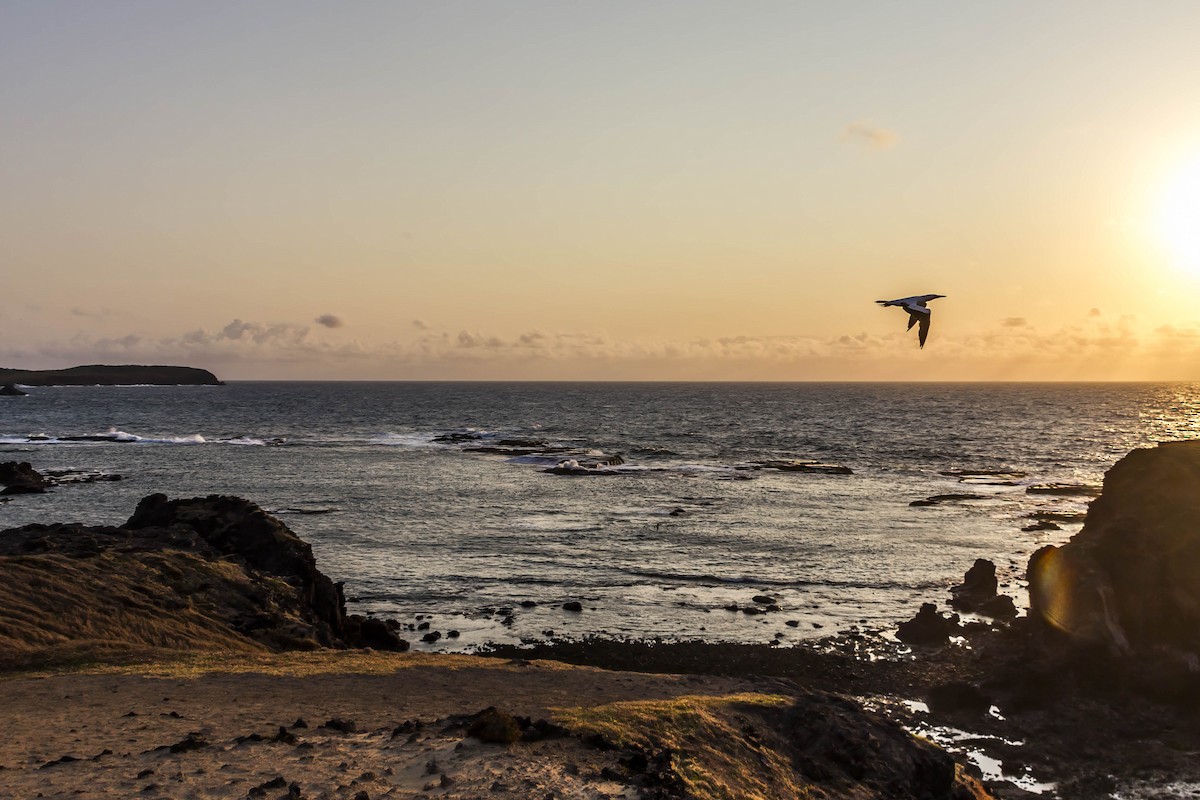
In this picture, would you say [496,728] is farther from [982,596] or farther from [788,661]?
[982,596]

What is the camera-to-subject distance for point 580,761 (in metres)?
13.7

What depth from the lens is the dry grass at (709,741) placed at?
14094 mm

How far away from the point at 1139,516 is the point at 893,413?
16699 cm

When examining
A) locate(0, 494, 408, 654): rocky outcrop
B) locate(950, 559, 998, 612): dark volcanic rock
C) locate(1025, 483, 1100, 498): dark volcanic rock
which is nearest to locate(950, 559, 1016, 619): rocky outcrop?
locate(950, 559, 998, 612): dark volcanic rock

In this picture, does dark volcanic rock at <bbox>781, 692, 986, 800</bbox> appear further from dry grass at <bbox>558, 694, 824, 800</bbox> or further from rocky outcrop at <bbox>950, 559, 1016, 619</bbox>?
rocky outcrop at <bbox>950, 559, 1016, 619</bbox>

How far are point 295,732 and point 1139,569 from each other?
24685mm

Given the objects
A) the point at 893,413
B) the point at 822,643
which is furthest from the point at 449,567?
the point at 893,413

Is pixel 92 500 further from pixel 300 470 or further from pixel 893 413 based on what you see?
pixel 893 413

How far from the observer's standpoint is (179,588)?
83.7 ft

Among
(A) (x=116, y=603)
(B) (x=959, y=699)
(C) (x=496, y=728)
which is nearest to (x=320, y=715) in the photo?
(C) (x=496, y=728)

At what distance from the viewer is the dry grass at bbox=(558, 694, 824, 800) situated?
1409cm

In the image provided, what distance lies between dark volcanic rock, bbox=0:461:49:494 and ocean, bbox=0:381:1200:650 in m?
1.97

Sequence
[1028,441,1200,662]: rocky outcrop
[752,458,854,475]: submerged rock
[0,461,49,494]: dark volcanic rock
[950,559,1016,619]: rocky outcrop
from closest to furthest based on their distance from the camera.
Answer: [1028,441,1200,662]: rocky outcrop
[950,559,1016,619]: rocky outcrop
[0,461,49,494]: dark volcanic rock
[752,458,854,475]: submerged rock

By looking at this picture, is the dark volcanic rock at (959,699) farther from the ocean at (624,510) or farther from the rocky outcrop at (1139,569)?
the ocean at (624,510)
